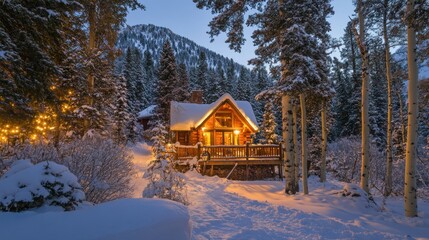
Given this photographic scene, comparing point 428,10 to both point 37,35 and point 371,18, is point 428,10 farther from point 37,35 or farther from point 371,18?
point 37,35

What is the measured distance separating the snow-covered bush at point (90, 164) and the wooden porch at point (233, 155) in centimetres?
1141

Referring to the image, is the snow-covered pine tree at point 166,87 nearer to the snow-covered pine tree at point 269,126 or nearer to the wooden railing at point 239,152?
the wooden railing at point 239,152

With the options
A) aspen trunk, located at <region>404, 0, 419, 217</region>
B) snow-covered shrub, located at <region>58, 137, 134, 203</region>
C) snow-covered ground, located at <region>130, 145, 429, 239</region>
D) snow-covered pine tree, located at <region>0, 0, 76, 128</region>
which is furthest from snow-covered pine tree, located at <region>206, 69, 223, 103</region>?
snow-covered pine tree, located at <region>0, 0, 76, 128</region>

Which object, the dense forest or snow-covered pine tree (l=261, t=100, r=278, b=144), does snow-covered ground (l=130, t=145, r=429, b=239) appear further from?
snow-covered pine tree (l=261, t=100, r=278, b=144)

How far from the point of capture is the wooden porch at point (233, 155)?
66.0ft

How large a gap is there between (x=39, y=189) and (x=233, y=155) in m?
17.2

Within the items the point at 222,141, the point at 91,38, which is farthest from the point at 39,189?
the point at 222,141

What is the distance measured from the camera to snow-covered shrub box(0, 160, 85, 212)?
12.0ft

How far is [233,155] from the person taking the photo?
2062 centimetres

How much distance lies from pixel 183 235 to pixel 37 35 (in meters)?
5.64

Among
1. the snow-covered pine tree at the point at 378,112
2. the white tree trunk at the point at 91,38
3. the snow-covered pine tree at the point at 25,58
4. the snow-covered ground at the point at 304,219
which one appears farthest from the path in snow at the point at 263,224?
the snow-covered pine tree at the point at 378,112

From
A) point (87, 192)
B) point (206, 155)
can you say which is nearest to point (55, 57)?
point (87, 192)

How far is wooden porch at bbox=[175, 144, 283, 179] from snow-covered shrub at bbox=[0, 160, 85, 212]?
1586 cm

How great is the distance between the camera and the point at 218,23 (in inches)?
528
